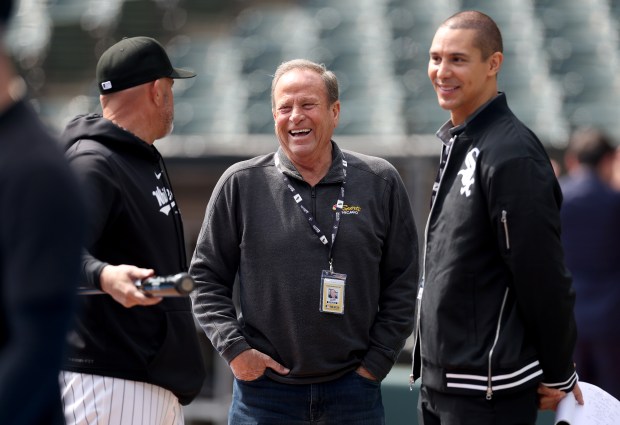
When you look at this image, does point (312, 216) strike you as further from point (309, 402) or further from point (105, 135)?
point (105, 135)

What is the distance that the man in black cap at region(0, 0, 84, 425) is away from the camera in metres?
1.81

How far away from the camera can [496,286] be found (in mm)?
3516

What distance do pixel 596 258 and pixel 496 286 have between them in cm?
327

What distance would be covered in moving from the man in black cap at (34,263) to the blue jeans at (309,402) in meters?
2.04

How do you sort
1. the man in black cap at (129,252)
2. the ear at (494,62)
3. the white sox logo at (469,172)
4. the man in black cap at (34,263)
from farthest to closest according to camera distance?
1. the ear at (494,62)
2. the man in black cap at (129,252)
3. the white sox logo at (469,172)
4. the man in black cap at (34,263)

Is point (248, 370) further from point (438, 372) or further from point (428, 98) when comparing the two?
point (428, 98)

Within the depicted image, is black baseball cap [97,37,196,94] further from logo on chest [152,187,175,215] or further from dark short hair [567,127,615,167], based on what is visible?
dark short hair [567,127,615,167]

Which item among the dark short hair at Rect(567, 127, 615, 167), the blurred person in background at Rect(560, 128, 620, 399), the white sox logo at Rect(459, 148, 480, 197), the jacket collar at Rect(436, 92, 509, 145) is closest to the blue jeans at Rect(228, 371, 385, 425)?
the white sox logo at Rect(459, 148, 480, 197)

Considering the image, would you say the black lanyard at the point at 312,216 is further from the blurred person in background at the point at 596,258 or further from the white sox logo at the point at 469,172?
the blurred person in background at the point at 596,258

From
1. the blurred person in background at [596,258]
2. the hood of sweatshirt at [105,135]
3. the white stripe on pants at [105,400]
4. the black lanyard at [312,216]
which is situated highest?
the hood of sweatshirt at [105,135]

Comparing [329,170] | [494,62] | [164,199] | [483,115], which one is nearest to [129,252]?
[164,199]

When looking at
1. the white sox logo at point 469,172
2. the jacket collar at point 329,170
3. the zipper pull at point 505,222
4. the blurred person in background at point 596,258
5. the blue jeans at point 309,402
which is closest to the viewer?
the zipper pull at point 505,222

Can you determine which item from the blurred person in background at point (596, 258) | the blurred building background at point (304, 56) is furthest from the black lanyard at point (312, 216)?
the blurred building background at point (304, 56)

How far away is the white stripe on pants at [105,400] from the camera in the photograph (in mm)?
3631
